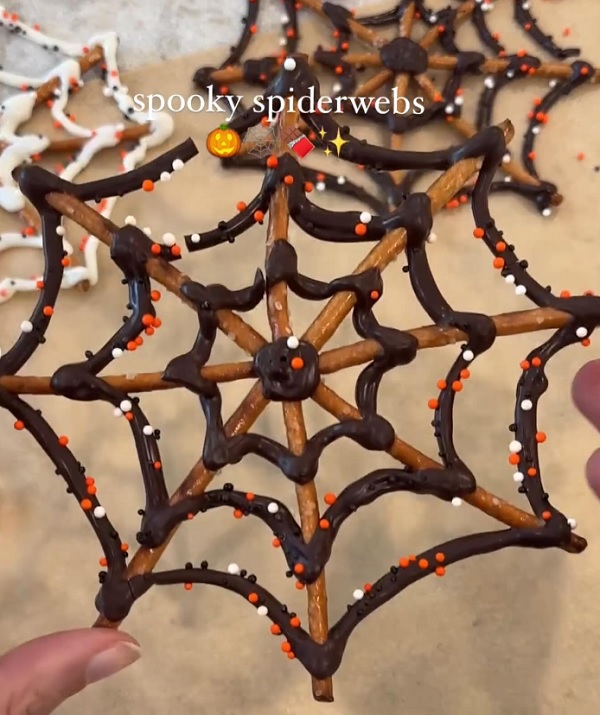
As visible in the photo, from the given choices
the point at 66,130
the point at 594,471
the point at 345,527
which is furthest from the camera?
the point at 66,130

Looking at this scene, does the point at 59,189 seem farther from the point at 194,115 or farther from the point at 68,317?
the point at 194,115

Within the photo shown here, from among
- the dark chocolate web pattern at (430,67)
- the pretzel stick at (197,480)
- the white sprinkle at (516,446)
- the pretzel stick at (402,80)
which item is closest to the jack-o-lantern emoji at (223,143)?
the dark chocolate web pattern at (430,67)

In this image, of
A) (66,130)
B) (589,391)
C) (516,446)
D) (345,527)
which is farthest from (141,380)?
(66,130)

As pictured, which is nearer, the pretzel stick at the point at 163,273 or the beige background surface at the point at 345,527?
the pretzel stick at the point at 163,273

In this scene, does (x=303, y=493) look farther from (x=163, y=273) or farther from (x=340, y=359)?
(x=163, y=273)

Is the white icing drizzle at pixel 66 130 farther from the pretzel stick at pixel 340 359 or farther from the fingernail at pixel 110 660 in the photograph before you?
the fingernail at pixel 110 660
